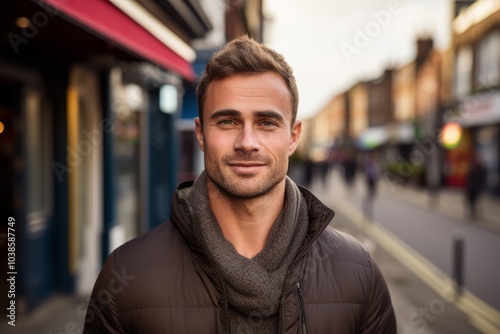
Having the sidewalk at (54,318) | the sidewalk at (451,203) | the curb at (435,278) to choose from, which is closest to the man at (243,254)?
the sidewalk at (54,318)

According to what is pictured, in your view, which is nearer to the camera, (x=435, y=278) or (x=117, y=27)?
(x=117, y=27)

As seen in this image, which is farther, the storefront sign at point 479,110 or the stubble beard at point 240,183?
the storefront sign at point 479,110

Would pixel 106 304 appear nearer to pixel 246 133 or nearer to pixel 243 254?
pixel 243 254

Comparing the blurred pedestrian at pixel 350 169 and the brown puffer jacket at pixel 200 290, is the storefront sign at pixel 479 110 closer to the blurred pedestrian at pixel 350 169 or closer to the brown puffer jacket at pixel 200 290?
the blurred pedestrian at pixel 350 169

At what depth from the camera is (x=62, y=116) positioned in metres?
6.82

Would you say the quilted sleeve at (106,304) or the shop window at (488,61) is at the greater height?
the shop window at (488,61)

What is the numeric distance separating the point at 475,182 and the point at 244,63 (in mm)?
14964

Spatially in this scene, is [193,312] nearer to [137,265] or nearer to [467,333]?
[137,265]

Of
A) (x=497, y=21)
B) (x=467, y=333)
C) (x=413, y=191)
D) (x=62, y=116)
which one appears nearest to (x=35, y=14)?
(x=62, y=116)

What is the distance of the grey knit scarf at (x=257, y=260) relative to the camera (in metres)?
1.76

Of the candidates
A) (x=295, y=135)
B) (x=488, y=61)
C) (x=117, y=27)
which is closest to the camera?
(x=295, y=135)

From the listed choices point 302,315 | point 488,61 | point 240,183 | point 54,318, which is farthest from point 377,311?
point 488,61

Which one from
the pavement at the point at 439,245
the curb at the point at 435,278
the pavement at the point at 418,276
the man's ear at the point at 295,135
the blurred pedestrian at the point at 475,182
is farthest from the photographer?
the blurred pedestrian at the point at 475,182

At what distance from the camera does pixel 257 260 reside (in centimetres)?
189
